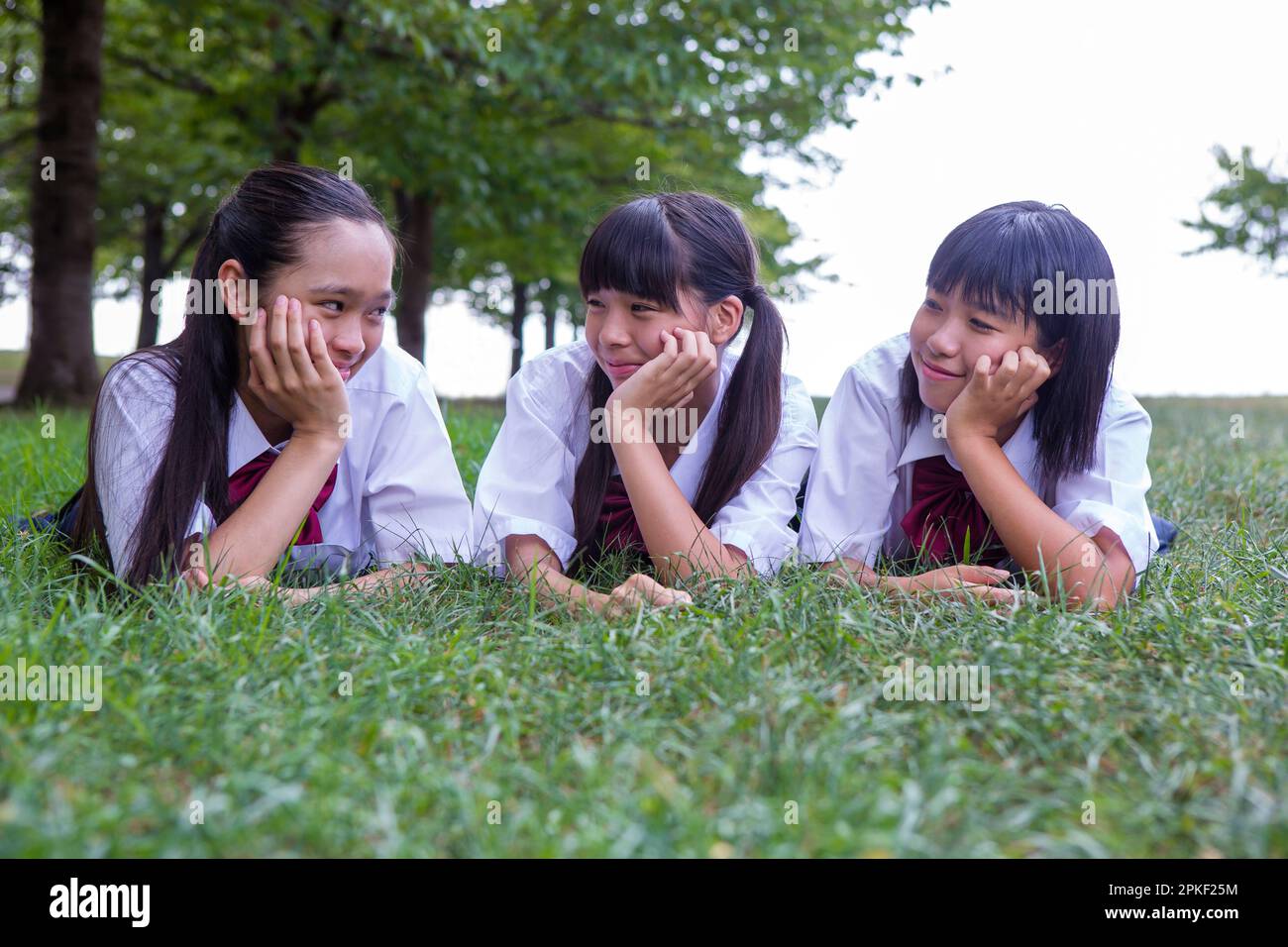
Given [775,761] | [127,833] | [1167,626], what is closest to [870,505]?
[1167,626]

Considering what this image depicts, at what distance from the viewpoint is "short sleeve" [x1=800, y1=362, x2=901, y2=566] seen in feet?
10.3

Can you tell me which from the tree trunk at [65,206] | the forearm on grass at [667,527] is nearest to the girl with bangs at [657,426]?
the forearm on grass at [667,527]

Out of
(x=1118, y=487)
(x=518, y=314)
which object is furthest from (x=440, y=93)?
(x=518, y=314)

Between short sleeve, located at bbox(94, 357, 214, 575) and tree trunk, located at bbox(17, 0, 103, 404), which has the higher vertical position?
tree trunk, located at bbox(17, 0, 103, 404)

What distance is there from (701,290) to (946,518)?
41.4 inches

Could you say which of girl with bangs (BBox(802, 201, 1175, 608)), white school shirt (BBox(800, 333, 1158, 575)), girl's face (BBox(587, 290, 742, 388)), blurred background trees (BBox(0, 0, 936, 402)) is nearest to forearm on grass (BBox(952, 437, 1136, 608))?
girl with bangs (BBox(802, 201, 1175, 608))

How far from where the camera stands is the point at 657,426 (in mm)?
3213

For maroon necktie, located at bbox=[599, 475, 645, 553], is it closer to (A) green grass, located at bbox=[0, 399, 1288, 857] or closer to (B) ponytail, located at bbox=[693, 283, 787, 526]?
(B) ponytail, located at bbox=[693, 283, 787, 526]

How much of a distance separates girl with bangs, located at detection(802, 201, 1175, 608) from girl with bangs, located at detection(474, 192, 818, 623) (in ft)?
0.67

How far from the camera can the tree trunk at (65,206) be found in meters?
8.89

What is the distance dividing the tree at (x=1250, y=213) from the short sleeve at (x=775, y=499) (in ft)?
51.1

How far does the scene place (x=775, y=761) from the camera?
1.69 metres

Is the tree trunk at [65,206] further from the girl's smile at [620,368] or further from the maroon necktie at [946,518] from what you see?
the maroon necktie at [946,518]

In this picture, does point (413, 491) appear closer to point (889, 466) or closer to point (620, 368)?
point (620, 368)
